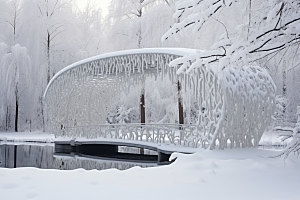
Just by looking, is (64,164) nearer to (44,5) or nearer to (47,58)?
(47,58)

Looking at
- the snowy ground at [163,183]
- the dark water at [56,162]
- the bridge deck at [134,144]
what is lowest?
the dark water at [56,162]

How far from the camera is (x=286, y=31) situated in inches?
173

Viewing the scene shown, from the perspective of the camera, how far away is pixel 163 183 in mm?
4602

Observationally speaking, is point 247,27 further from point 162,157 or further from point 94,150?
point 94,150

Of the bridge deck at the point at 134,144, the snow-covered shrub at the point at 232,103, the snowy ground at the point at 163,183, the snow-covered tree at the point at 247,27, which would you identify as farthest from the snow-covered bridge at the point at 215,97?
the snowy ground at the point at 163,183

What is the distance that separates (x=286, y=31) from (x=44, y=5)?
77.2 feet

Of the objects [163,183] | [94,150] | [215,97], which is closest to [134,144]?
[94,150]

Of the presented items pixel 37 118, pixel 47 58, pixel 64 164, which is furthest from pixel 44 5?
pixel 64 164

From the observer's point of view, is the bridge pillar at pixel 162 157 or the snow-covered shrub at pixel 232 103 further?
the bridge pillar at pixel 162 157

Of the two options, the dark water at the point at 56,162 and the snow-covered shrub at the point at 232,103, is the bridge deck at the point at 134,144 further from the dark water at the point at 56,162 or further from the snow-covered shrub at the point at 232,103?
the snow-covered shrub at the point at 232,103

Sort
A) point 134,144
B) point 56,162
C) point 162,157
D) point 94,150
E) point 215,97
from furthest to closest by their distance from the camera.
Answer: point 94,150
point 134,144
point 56,162
point 162,157
point 215,97

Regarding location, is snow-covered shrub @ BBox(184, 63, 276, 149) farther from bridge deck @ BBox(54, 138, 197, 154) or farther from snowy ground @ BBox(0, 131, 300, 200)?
snowy ground @ BBox(0, 131, 300, 200)

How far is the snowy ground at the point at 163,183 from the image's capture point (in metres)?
3.90

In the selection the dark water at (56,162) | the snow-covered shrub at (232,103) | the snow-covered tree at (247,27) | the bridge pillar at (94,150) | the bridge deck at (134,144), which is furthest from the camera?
the bridge pillar at (94,150)
